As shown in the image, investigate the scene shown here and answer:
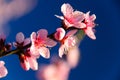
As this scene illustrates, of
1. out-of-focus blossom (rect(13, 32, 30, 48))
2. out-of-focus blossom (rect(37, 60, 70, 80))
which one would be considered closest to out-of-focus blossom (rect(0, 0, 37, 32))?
out-of-focus blossom (rect(37, 60, 70, 80))

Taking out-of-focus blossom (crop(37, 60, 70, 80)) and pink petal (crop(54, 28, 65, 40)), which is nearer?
pink petal (crop(54, 28, 65, 40))

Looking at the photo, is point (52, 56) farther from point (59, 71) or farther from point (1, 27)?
point (1, 27)

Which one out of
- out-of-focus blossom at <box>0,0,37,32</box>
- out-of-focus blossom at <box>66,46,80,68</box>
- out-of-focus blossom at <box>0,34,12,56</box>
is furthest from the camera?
out-of-focus blossom at <box>66,46,80,68</box>

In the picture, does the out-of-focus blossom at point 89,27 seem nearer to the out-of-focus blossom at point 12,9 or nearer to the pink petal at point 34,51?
the pink petal at point 34,51

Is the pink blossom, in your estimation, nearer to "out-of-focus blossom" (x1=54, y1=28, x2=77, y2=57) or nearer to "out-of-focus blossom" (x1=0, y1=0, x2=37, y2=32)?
"out-of-focus blossom" (x1=54, y1=28, x2=77, y2=57)

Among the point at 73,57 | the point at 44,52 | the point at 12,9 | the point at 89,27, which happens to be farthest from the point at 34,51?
the point at 73,57

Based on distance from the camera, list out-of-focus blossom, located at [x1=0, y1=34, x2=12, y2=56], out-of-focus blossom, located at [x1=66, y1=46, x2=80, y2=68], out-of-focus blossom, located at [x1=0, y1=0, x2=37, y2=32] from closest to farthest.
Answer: out-of-focus blossom, located at [x1=0, y1=34, x2=12, y2=56] → out-of-focus blossom, located at [x1=0, y1=0, x2=37, y2=32] → out-of-focus blossom, located at [x1=66, y1=46, x2=80, y2=68]

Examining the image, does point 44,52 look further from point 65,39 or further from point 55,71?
point 55,71
